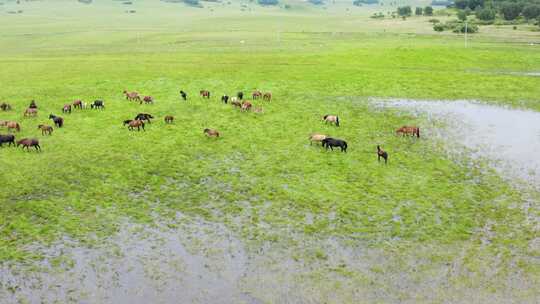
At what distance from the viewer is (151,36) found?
326ft

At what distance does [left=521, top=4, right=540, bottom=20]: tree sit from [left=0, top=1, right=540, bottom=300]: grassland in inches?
2178

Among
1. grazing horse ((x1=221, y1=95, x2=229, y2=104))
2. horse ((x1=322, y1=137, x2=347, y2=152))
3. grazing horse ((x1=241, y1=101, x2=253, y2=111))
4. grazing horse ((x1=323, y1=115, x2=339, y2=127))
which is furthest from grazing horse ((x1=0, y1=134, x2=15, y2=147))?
grazing horse ((x1=323, y1=115, x2=339, y2=127))

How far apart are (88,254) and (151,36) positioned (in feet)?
290

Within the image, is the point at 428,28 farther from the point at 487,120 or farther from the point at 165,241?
the point at 165,241

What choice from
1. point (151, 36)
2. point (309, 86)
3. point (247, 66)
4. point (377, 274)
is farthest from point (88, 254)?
point (151, 36)

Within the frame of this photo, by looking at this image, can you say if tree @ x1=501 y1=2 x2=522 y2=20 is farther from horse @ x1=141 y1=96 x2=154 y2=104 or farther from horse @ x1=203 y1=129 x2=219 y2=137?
horse @ x1=203 y1=129 x2=219 y2=137

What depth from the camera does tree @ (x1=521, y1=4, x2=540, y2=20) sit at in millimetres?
102856

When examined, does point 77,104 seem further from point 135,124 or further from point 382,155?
point 382,155

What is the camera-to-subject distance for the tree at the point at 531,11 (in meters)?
103

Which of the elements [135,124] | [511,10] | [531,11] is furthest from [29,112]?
[511,10]

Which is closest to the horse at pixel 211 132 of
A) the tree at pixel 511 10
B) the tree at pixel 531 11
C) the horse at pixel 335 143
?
the horse at pixel 335 143

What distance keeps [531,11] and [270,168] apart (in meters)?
101

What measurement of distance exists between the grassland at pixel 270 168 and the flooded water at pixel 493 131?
1.69 m

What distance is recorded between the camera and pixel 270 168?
24922 mm
